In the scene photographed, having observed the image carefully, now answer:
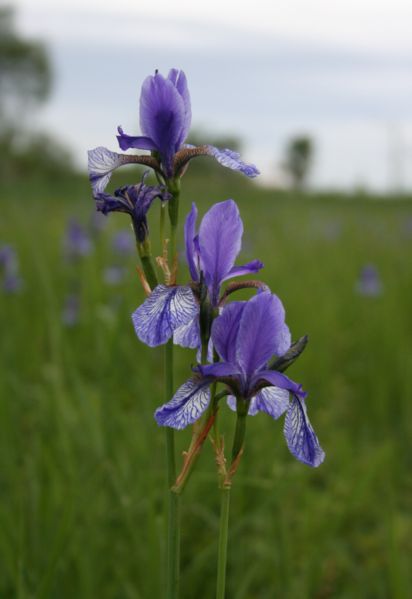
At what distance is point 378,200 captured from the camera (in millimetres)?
18312

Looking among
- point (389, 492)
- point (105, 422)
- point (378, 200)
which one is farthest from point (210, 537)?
point (378, 200)

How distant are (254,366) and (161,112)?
0.35 metres

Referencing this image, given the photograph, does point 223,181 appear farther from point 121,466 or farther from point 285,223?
point 121,466

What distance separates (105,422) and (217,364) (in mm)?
1248

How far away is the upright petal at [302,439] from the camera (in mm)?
867

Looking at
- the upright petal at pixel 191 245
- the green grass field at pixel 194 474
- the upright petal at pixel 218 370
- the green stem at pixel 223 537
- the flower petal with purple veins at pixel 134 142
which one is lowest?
the green grass field at pixel 194 474

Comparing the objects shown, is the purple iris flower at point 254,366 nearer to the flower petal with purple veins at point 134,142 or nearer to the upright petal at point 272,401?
the upright petal at point 272,401

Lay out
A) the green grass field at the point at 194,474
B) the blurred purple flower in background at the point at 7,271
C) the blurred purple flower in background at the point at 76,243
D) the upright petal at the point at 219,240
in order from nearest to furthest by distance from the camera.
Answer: the upright petal at the point at 219,240 → the green grass field at the point at 194,474 → the blurred purple flower in background at the point at 7,271 → the blurred purple flower in background at the point at 76,243

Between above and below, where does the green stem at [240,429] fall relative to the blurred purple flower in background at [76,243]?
below

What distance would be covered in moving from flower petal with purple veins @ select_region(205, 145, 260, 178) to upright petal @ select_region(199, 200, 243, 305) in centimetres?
5

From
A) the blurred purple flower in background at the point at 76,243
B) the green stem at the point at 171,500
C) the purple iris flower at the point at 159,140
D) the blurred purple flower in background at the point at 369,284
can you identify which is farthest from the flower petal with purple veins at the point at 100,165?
the blurred purple flower in background at the point at 369,284

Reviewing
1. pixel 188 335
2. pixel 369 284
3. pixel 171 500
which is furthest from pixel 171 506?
pixel 369 284

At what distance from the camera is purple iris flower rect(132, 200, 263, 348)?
0.83 meters

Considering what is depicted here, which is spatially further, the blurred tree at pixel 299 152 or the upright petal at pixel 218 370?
the blurred tree at pixel 299 152
